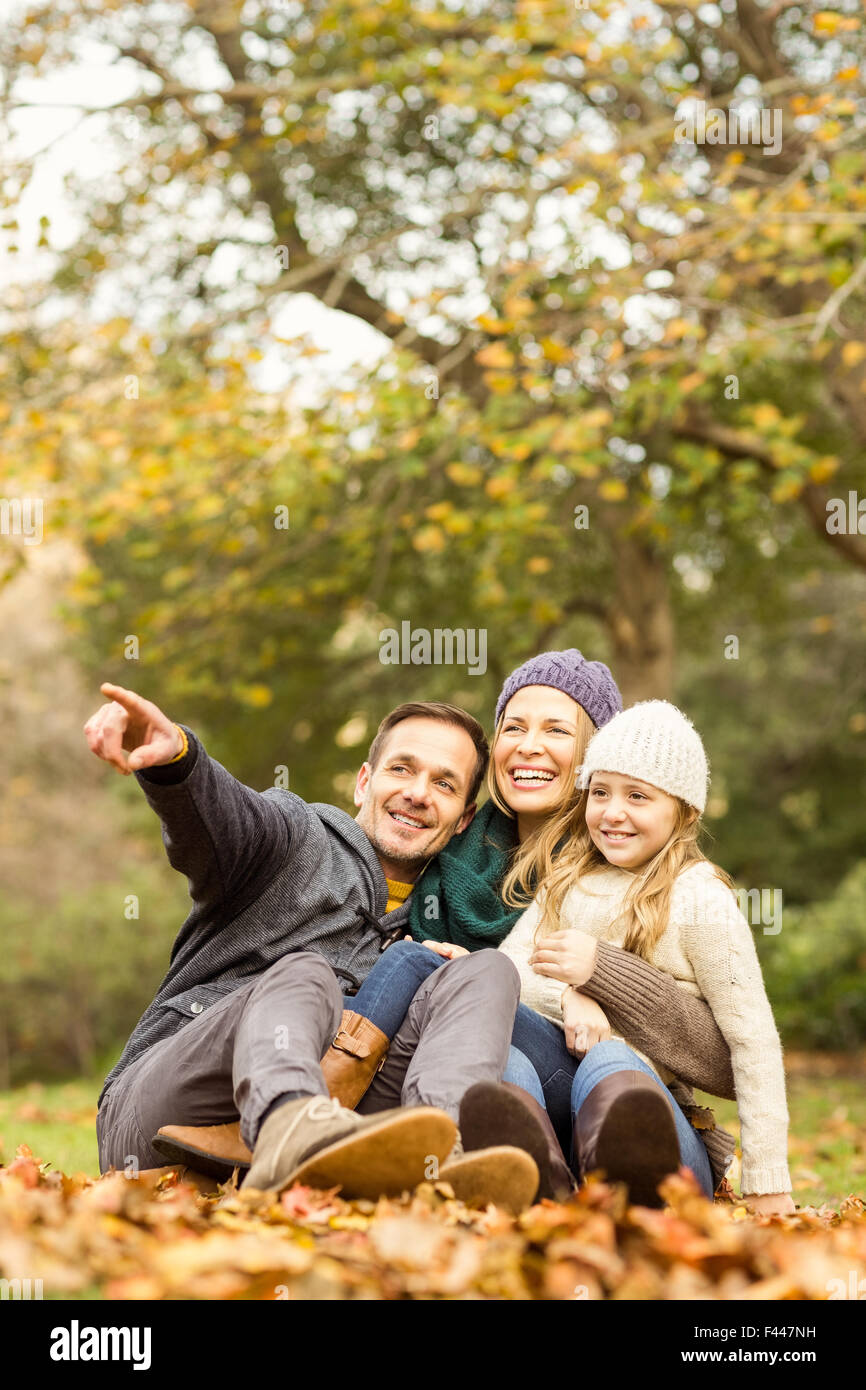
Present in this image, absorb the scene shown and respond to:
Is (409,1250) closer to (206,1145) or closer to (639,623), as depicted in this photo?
(206,1145)

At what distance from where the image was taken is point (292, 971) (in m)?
2.65

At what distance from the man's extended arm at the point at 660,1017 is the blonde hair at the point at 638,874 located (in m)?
0.09

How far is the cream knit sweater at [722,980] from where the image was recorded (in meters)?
2.84

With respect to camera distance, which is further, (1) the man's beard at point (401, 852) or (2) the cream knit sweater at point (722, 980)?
(1) the man's beard at point (401, 852)

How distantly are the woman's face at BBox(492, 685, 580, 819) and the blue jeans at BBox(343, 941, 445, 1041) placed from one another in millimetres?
616

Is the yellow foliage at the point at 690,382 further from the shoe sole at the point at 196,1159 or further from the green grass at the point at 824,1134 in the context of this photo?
the shoe sole at the point at 196,1159

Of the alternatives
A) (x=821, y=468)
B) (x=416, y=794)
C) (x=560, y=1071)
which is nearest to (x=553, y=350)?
(x=821, y=468)

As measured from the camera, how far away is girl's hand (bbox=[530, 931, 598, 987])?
288cm

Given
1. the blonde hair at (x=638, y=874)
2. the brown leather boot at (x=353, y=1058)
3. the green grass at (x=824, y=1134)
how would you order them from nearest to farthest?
1. the brown leather boot at (x=353, y=1058)
2. the blonde hair at (x=638, y=874)
3. the green grass at (x=824, y=1134)

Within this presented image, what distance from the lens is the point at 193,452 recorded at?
705cm

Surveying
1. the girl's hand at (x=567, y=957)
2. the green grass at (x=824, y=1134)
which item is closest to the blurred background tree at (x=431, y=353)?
the green grass at (x=824, y=1134)
